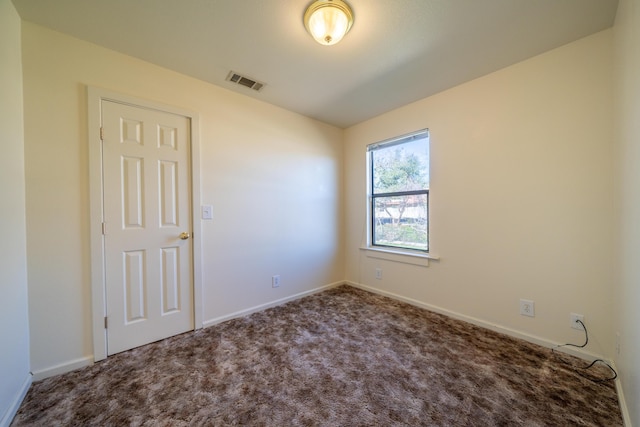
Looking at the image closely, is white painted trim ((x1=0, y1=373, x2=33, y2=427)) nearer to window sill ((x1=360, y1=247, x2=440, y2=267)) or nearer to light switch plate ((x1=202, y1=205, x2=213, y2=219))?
light switch plate ((x1=202, y1=205, x2=213, y2=219))

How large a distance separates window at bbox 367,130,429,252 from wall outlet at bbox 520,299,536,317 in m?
0.95

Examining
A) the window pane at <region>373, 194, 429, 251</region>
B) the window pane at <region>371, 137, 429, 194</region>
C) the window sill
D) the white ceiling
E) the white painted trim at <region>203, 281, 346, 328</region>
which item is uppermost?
the white ceiling

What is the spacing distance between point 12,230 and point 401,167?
336cm

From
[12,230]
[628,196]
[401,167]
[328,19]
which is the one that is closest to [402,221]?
[401,167]

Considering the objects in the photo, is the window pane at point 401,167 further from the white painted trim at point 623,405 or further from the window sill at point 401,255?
the white painted trim at point 623,405

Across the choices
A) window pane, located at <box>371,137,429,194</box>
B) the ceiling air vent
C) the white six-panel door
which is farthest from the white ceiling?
window pane, located at <box>371,137,429,194</box>

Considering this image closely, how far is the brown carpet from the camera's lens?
1.29 meters

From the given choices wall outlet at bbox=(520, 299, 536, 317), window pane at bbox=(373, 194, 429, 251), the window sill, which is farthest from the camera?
window pane at bbox=(373, 194, 429, 251)

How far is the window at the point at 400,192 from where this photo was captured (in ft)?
9.12

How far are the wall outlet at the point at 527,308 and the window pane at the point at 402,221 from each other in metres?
0.95

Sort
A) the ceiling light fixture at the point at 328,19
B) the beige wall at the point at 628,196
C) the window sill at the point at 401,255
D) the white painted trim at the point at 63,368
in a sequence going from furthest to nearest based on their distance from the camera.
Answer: the window sill at the point at 401,255
the white painted trim at the point at 63,368
the ceiling light fixture at the point at 328,19
the beige wall at the point at 628,196

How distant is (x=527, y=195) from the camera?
2.01 meters

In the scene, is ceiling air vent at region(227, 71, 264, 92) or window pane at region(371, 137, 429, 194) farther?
window pane at region(371, 137, 429, 194)

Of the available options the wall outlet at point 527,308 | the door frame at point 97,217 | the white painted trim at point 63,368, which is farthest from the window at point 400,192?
the white painted trim at point 63,368
